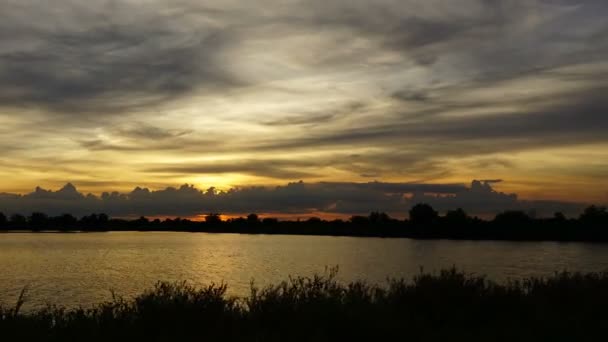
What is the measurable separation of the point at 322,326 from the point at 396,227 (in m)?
185

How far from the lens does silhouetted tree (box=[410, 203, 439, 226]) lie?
178m

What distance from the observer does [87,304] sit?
30.7 m

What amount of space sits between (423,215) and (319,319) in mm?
170931

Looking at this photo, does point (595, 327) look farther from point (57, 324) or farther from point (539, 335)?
point (57, 324)

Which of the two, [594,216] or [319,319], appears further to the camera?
[594,216]

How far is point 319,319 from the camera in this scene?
12.9m

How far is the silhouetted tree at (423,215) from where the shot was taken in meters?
178

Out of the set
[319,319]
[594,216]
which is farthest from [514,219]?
[319,319]

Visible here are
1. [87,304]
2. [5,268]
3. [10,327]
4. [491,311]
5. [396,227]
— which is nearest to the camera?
[10,327]

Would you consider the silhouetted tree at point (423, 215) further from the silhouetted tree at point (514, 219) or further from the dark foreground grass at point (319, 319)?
the dark foreground grass at point (319, 319)

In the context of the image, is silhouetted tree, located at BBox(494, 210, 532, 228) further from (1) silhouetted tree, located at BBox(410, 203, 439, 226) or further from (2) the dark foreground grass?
(2) the dark foreground grass

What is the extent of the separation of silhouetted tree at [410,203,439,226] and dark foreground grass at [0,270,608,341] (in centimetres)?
16442

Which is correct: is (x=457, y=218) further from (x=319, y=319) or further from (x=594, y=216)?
(x=319, y=319)

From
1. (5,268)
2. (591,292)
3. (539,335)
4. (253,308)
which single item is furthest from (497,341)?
(5,268)
